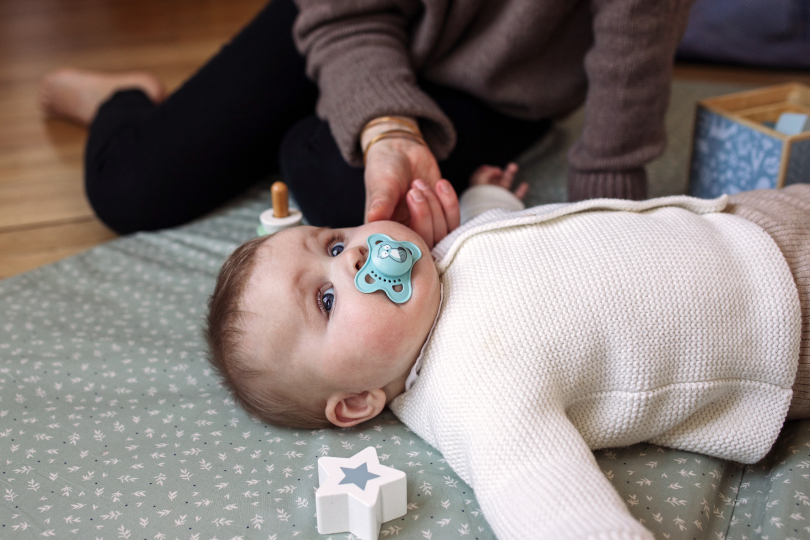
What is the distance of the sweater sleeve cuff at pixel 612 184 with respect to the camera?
117cm

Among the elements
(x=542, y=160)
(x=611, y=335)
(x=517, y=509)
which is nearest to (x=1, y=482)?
(x=517, y=509)

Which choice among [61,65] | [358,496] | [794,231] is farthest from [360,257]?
[61,65]

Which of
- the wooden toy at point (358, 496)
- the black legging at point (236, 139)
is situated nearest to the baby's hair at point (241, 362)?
the wooden toy at point (358, 496)

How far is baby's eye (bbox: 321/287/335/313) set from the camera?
80 cm

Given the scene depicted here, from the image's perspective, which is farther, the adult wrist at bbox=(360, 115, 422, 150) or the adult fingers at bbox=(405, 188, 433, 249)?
the adult wrist at bbox=(360, 115, 422, 150)

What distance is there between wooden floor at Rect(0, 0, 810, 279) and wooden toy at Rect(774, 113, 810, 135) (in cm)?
98

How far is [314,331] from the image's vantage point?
2.56 feet

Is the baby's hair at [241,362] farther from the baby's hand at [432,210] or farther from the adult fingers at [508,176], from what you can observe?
the adult fingers at [508,176]

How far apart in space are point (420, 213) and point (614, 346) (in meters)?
0.34

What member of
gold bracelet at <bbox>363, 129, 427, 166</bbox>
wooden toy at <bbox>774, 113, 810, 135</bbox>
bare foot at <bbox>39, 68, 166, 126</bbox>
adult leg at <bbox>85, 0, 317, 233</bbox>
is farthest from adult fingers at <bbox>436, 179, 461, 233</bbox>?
bare foot at <bbox>39, 68, 166, 126</bbox>

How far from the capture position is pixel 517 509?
0.65 metres

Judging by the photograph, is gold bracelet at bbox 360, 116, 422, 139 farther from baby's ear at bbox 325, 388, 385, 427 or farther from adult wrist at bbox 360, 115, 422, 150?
baby's ear at bbox 325, 388, 385, 427

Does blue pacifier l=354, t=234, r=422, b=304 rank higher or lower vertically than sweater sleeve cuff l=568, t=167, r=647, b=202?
higher

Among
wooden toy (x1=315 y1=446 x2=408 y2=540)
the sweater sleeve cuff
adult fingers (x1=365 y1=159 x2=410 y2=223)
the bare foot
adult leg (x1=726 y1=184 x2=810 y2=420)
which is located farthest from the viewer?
the bare foot
